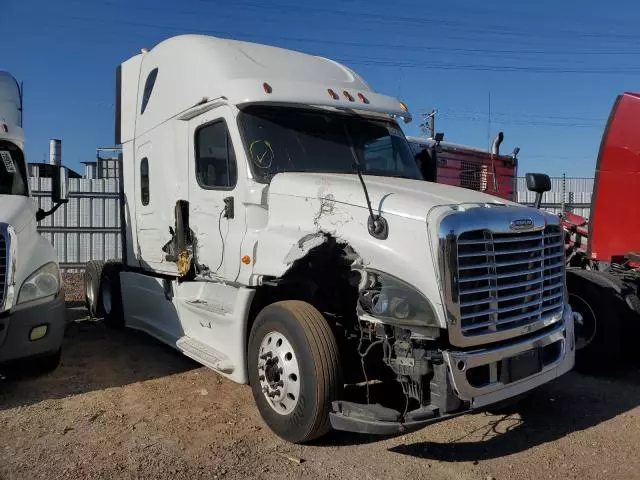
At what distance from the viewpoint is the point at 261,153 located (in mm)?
5047

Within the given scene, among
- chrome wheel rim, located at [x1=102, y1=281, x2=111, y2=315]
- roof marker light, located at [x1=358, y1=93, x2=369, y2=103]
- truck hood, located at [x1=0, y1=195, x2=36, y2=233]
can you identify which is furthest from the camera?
chrome wheel rim, located at [x1=102, y1=281, x2=111, y2=315]

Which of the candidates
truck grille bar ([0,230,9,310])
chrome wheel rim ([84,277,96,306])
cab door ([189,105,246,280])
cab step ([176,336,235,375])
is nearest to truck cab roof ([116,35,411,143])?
cab door ([189,105,246,280])

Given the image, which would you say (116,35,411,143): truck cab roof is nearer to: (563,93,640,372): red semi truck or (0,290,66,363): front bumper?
(0,290,66,363): front bumper

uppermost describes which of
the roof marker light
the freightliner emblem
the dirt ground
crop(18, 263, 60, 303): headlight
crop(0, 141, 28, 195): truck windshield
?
the roof marker light

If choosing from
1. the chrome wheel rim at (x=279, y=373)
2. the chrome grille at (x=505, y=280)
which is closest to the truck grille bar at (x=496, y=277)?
the chrome grille at (x=505, y=280)

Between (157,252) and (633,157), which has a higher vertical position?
(633,157)

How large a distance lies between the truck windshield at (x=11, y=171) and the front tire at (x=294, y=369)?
3.55 metres

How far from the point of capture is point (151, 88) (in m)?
6.96

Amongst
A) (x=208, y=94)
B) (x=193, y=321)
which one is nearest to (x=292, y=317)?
(x=193, y=321)

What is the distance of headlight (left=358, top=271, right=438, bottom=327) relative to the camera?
146 inches

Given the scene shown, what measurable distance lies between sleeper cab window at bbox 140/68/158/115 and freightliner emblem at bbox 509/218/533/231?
4.66 meters

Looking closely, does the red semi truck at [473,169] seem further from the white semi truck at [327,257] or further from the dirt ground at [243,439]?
the dirt ground at [243,439]

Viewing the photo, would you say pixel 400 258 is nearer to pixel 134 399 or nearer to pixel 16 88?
pixel 134 399

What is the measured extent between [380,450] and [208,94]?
3.53 metres
